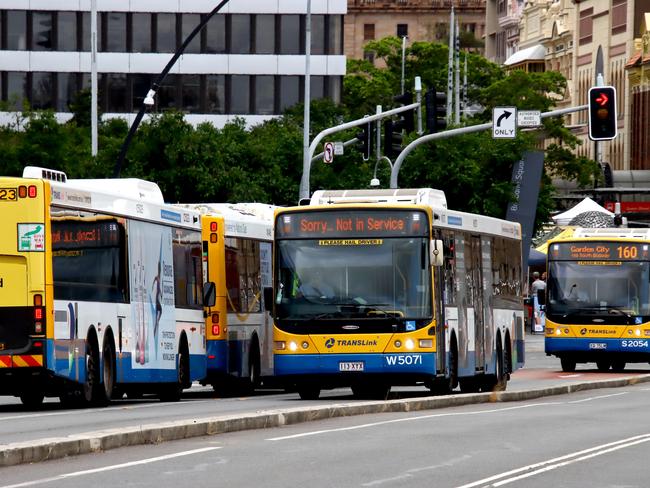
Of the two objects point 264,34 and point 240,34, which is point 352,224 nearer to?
point 264,34

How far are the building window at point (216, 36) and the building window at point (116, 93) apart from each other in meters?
4.06

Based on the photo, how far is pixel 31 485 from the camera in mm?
13766

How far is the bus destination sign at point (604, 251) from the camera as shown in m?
44.4

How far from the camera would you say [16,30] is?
91.4m

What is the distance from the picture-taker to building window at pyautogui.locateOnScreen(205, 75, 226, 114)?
306 feet

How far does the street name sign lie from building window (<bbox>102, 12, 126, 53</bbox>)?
44497 mm

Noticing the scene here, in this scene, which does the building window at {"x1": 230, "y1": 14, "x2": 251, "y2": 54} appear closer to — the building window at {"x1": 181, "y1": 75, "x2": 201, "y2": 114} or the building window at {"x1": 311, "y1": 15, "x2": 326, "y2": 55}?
the building window at {"x1": 181, "y1": 75, "x2": 201, "y2": 114}

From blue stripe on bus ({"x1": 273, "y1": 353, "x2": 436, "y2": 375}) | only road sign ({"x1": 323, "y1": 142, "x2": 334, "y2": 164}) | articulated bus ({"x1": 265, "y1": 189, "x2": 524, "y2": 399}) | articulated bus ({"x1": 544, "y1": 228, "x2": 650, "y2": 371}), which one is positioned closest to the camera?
blue stripe on bus ({"x1": 273, "y1": 353, "x2": 436, "y2": 375})

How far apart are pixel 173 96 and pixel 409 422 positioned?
72789mm

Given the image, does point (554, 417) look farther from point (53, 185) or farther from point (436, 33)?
point (436, 33)

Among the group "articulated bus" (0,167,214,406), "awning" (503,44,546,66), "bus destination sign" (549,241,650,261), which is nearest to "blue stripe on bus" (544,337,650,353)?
"bus destination sign" (549,241,650,261)

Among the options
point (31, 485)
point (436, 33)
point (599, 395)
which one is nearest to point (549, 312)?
point (599, 395)

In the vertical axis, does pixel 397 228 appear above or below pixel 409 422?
above

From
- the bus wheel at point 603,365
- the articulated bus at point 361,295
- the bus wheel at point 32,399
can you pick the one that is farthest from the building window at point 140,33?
the bus wheel at point 32,399
